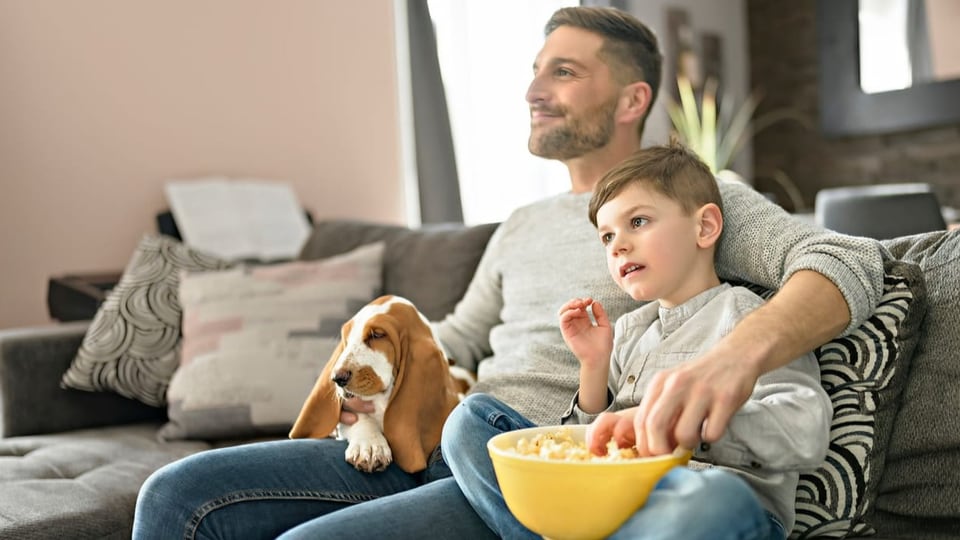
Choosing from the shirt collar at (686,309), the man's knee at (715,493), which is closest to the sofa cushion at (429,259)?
the shirt collar at (686,309)

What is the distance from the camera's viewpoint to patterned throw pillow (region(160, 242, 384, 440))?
2.01 m

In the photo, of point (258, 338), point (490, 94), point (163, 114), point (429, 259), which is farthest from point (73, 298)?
point (490, 94)

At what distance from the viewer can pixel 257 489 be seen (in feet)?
4.43

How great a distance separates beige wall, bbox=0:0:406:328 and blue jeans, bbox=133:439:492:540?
2.13 meters

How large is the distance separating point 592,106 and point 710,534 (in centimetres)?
100

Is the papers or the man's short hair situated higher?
the man's short hair

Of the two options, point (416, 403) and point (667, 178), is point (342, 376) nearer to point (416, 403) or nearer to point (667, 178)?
point (416, 403)

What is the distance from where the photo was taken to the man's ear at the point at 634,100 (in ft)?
5.63

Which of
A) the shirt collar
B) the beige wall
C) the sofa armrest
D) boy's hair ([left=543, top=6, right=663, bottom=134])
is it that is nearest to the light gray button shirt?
the shirt collar

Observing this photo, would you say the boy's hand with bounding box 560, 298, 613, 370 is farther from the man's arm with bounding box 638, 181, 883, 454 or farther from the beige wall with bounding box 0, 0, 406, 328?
the beige wall with bounding box 0, 0, 406, 328

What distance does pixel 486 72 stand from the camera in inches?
188

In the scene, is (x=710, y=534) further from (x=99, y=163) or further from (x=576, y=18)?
(x=99, y=163)

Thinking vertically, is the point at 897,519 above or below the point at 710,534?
below

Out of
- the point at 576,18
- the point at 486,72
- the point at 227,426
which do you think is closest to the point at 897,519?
the point at 576,18
